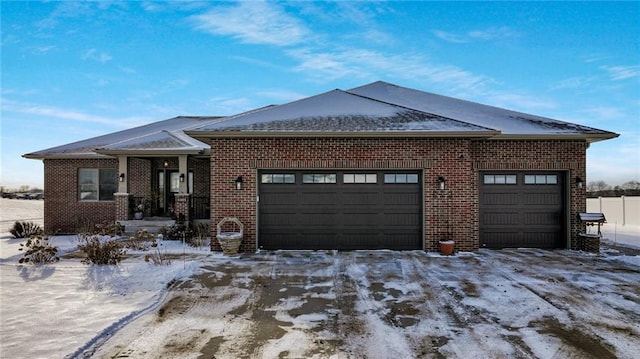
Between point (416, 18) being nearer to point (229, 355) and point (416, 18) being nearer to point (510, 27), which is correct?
point (510, 27)

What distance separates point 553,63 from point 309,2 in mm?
11537

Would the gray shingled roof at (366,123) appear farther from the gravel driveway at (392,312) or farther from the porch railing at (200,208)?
the gravel driveway at (392,312)

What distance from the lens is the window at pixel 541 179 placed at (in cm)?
1092

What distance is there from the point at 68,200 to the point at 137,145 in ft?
15.5

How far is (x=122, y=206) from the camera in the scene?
13883mm

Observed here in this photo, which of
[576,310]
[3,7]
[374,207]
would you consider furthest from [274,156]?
[3,7]

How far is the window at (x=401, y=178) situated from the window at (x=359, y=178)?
0.37 metres

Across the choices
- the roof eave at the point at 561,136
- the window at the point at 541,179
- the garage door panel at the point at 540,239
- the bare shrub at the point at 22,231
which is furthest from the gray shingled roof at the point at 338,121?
the bare shrub at the point at 22,231

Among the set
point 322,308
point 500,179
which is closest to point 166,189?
point 322,308

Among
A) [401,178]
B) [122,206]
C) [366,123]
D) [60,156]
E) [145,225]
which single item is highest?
[366,123]

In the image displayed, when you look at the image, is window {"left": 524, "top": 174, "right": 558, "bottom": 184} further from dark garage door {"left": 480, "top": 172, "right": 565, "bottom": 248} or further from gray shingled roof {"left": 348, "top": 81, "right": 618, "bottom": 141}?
gray shingled roof {"left": 348, "top": 81, "right": 618, "bottom": 141}

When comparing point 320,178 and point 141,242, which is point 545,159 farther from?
point 141,242

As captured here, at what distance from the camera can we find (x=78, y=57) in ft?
46.2

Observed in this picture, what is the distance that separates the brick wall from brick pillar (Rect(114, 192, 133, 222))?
19.4 feet
